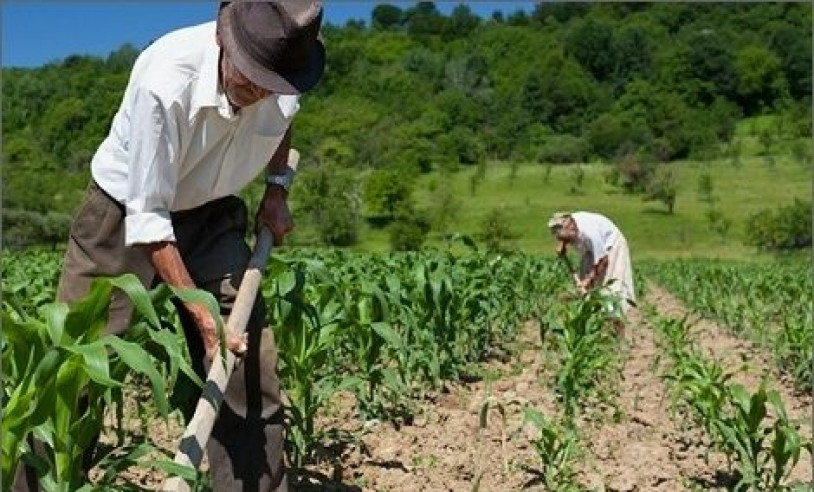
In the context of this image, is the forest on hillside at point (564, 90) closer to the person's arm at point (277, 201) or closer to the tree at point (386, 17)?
the tree at point (386, 17)

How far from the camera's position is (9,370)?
2.49 metres

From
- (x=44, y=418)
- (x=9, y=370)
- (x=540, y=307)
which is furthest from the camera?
(x=540, y=307)

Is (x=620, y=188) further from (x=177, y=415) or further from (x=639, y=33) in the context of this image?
(x=177, y=415)

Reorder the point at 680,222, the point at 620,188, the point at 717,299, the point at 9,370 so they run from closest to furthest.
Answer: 1. the point at 9,370
2. the point at 717,299
3. the point at 680,222
4. the point at 620,188

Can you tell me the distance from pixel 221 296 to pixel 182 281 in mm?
371

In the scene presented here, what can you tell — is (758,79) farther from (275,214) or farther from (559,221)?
(275,214)

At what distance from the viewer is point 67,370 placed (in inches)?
88.7

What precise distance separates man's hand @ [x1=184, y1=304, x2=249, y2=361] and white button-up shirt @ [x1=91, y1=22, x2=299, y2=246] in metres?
0.23

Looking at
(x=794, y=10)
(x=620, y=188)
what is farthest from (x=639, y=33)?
(x=620, y=188)

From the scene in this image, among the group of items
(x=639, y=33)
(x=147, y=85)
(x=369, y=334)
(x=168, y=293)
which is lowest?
(x=369, y=334)

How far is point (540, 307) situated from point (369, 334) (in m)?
5.64

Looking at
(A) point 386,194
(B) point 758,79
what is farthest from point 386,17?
(A) point 386,194

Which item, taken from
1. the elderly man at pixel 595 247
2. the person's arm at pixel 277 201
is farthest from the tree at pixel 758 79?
the person's arm at pixel 277 201

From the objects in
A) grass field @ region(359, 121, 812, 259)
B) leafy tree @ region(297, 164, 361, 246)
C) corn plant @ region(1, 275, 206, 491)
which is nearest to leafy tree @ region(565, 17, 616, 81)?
→ grass field @ region(359, 121, 812, 259)
